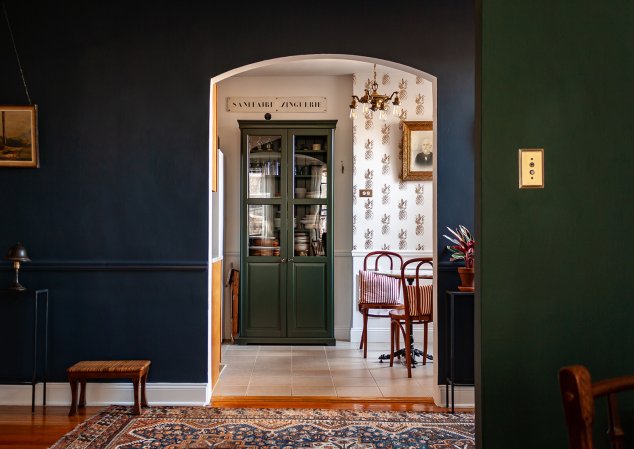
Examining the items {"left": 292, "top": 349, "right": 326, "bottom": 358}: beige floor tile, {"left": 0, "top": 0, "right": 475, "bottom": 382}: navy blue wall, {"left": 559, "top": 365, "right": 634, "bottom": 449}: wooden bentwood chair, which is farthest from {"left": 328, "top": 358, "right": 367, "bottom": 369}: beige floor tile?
{"left": 559, "top": 365, "right": 634, "bottom": 449}: wooden bentwood chair

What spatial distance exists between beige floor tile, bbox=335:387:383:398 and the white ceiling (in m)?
3.34

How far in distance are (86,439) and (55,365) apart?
91 centimetres

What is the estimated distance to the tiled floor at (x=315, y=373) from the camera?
4523mm

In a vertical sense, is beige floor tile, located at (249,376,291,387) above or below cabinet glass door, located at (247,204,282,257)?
below

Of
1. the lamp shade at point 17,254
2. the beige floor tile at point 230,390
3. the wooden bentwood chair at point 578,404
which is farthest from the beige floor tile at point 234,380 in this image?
the wooden bentwood chair at point 578,404

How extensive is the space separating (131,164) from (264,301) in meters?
2.77

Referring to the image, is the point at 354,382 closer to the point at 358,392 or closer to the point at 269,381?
the point at 358,392

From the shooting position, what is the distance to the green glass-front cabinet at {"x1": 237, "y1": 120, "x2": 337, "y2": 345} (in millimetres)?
6484

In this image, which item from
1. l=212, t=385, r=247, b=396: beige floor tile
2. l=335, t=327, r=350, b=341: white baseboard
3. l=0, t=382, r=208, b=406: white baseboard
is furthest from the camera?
l=335, t=327, r=350, b=341: white baseboard

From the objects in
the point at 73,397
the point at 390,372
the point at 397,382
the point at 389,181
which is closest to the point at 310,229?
the point at 389,181

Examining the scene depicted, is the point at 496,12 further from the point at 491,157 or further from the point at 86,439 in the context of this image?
the point at 86,439

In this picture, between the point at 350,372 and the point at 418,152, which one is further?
the point at 418,152

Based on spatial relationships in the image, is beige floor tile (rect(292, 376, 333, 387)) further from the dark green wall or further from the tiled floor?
the dark green wall

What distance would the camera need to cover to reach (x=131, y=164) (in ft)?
13.5
